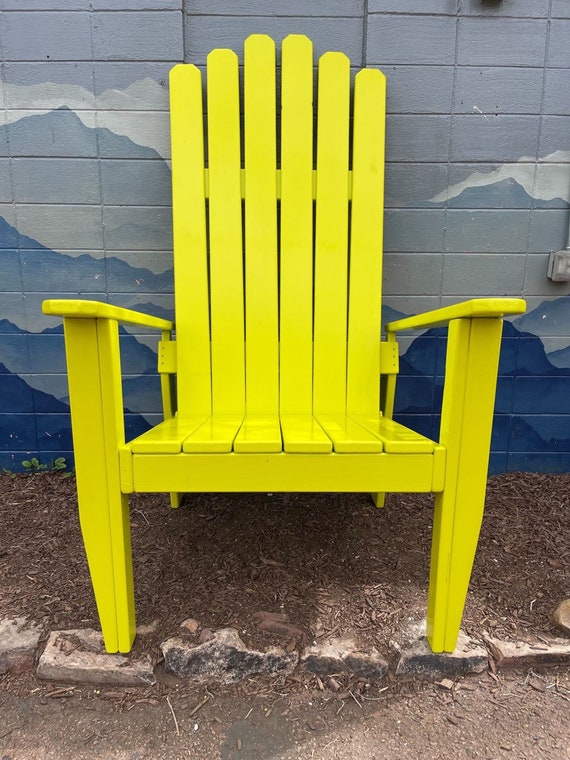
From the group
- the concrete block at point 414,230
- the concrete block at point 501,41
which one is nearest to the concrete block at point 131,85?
the concrete block at point 414,230

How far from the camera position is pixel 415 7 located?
1.75 metres

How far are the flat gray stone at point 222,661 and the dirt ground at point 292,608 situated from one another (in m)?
0.03

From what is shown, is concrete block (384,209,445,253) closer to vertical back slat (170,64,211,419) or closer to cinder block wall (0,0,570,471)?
cinder block wall (0,0,570,471)

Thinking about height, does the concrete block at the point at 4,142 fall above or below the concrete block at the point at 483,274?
above

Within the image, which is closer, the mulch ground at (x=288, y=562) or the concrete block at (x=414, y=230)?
the mulch ground at (x=288, y=562)

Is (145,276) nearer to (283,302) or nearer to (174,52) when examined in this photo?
A: (283,302)

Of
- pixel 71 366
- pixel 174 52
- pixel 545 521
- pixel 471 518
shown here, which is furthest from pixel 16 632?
pixel 174 52

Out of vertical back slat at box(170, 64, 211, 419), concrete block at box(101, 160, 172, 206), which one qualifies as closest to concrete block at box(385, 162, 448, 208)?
vertical back slat at box(170, 64, 211, 419)

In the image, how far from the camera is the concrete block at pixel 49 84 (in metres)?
1.78

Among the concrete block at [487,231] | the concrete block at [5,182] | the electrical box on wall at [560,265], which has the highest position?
the concrete block at [5,182]

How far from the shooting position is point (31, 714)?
103 centimetres

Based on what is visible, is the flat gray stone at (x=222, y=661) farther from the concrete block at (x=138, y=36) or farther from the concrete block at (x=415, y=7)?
the concrete block at (x=415, y=7)

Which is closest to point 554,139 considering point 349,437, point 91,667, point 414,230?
point 414,230

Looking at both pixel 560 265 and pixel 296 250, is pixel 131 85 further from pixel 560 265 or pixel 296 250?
pixel 560 265
